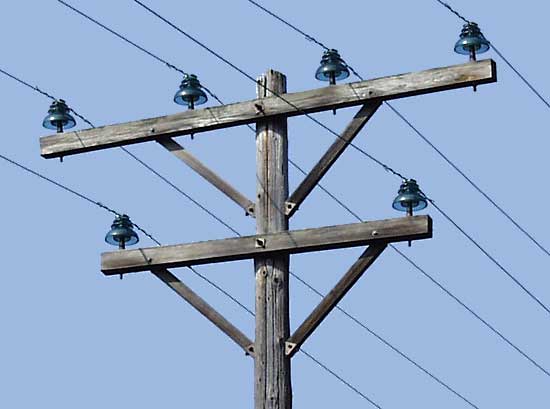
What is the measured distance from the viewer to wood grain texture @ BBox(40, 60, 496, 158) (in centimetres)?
1616

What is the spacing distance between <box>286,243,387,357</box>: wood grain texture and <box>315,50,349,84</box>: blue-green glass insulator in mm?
1385

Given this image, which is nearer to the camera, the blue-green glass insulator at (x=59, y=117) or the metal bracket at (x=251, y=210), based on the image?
the metal bracket at (x=251, y=210)

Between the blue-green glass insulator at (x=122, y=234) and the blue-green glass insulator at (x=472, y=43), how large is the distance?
112 inches

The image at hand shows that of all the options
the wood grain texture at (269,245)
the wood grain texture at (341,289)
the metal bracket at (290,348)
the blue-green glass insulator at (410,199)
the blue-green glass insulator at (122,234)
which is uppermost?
the blue-green glass insulator at (122,234)

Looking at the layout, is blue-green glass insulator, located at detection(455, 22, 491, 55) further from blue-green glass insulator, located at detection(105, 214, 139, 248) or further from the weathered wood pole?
blue-green glass insulator, located at detection(105, 214, 139, 248)

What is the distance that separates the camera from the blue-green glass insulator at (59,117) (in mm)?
17719

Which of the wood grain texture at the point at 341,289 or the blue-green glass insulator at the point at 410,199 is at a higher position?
the blue-green glass insulator at the point at 410,199

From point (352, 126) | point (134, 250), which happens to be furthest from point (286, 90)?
point (134, 250)

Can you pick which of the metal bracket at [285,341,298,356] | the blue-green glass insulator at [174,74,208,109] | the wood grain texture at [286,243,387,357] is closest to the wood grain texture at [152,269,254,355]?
the metal bracket at [285,341,298,356]

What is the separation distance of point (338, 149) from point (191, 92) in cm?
136

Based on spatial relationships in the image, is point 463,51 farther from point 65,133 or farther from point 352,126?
point 65,133

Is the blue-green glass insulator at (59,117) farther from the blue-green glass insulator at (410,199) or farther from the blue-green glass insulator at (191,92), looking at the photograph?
the blue-green glass insulator at (410,199)

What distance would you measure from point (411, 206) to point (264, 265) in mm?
1147

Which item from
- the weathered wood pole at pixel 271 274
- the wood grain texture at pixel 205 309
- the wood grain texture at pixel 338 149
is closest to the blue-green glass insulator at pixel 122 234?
the wood grain texture at pixel 205 309
